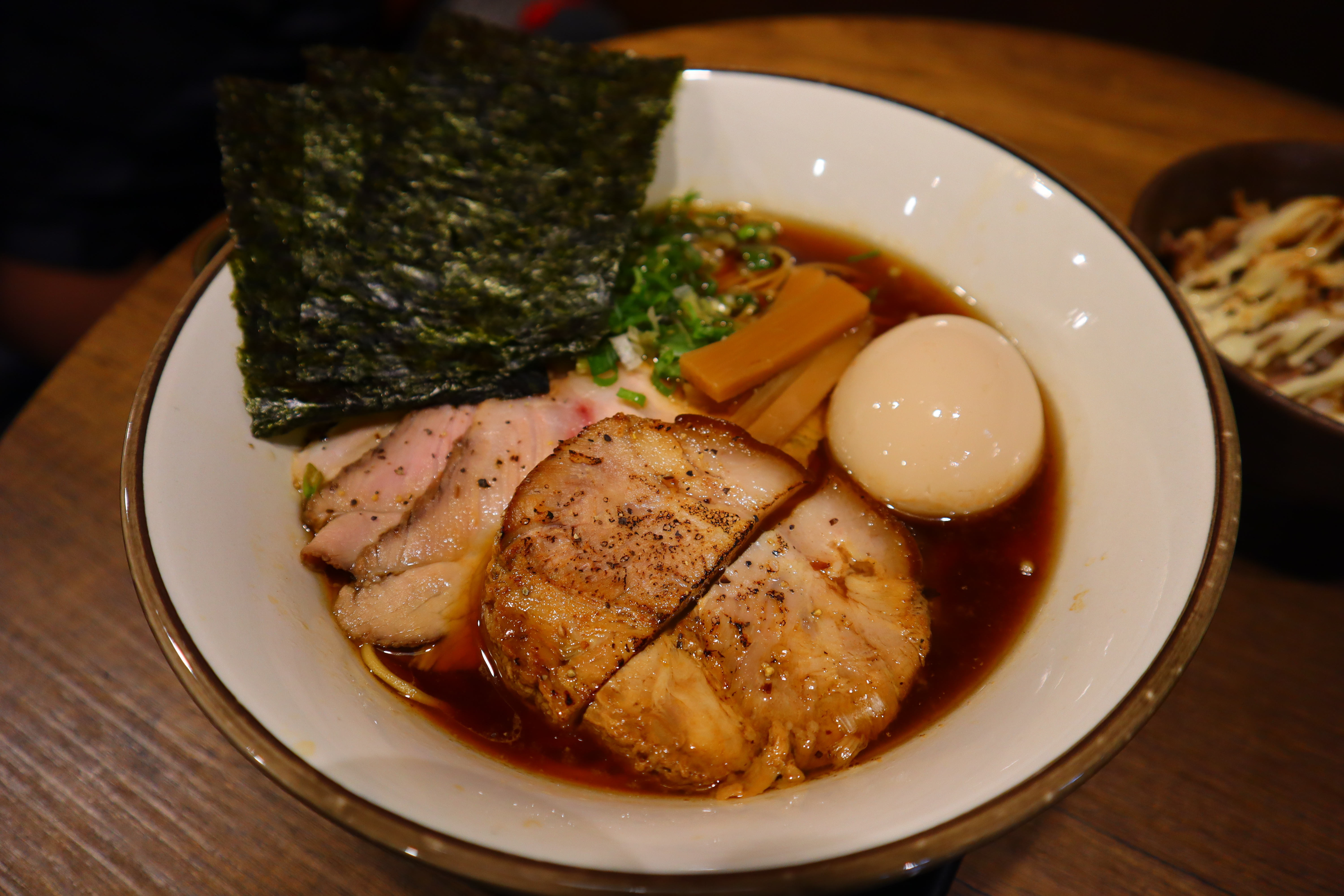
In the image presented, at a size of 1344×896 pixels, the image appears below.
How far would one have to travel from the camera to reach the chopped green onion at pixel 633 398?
2000 millimetres

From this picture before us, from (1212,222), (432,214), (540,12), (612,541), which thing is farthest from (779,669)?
(540,12)

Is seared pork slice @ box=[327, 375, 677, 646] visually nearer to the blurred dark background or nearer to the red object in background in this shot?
the blurred dark background

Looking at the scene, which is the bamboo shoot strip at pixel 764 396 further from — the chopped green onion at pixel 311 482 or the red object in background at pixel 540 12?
the red object in background at pixel 540 12

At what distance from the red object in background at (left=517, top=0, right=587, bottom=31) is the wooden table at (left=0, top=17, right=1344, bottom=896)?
9.37 feet

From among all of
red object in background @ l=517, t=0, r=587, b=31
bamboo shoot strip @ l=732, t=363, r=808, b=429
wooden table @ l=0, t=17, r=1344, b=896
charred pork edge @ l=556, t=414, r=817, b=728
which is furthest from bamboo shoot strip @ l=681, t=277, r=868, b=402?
red object in background @ l=517, t=0, r=587, b=31

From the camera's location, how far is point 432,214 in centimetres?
203

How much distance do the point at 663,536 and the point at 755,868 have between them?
659mm

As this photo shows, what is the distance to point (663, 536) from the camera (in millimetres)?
A: 1560

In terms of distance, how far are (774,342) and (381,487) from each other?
1053mm

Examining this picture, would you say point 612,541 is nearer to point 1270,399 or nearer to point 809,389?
point 809,389

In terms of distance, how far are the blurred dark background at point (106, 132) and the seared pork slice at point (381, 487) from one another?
2078mm

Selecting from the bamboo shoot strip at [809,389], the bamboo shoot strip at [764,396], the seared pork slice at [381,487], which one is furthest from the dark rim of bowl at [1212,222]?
the seared pork slice at [381,487]

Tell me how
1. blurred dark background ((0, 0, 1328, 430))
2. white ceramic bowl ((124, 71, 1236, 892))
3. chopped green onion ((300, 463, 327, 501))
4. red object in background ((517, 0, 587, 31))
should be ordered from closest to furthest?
white ceramic bowl ((124, 71, 1236, 892)), chopped green onion ((300, 463, 327, 501)), blurred dark background ((0, 0, 1328, 430)), red object in background ((517, 0, 587, 31))

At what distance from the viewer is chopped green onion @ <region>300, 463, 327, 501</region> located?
1777 mm
